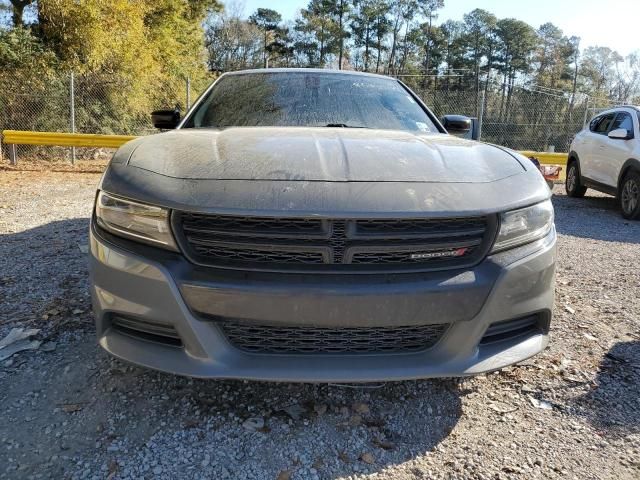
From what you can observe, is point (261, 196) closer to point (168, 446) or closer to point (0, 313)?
point (168, 446)

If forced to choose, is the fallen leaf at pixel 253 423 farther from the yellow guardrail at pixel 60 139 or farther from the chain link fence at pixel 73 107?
the chain link fence at pixel 73 107

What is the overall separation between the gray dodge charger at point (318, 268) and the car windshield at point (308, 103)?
3.52 feet

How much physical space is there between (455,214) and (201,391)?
1.36m

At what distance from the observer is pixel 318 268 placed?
1.73m

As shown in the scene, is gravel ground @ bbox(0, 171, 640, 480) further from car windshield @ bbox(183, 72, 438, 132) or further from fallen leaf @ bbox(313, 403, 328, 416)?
car windshield @ bbox(183, 72, 438, 132)

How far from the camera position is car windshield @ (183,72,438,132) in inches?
119

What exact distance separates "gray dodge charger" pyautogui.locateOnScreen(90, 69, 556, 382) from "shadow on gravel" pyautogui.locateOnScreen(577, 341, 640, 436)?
0.55 metres

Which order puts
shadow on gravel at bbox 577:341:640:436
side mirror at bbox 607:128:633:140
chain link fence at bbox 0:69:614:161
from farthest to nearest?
1. chain link fence at bbox 0:69:614:161
2. side mirror at bbox 607:128:633:140
3. shadow on gravel at bbox 577:341:640:436

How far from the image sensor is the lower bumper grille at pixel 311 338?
69.6 inches

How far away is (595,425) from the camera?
2111 mm

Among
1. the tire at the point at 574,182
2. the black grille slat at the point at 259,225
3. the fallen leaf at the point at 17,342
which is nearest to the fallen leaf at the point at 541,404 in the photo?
the black grille slat at the point at 259,225

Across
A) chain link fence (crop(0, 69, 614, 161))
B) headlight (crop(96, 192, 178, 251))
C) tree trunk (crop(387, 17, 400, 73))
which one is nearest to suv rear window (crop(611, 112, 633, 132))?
chain link fence (crop(0, 69, 614, 161))

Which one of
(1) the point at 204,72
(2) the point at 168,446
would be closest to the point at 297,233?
(2) the point at 168,446

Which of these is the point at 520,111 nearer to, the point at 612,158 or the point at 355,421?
the point at 612,158
